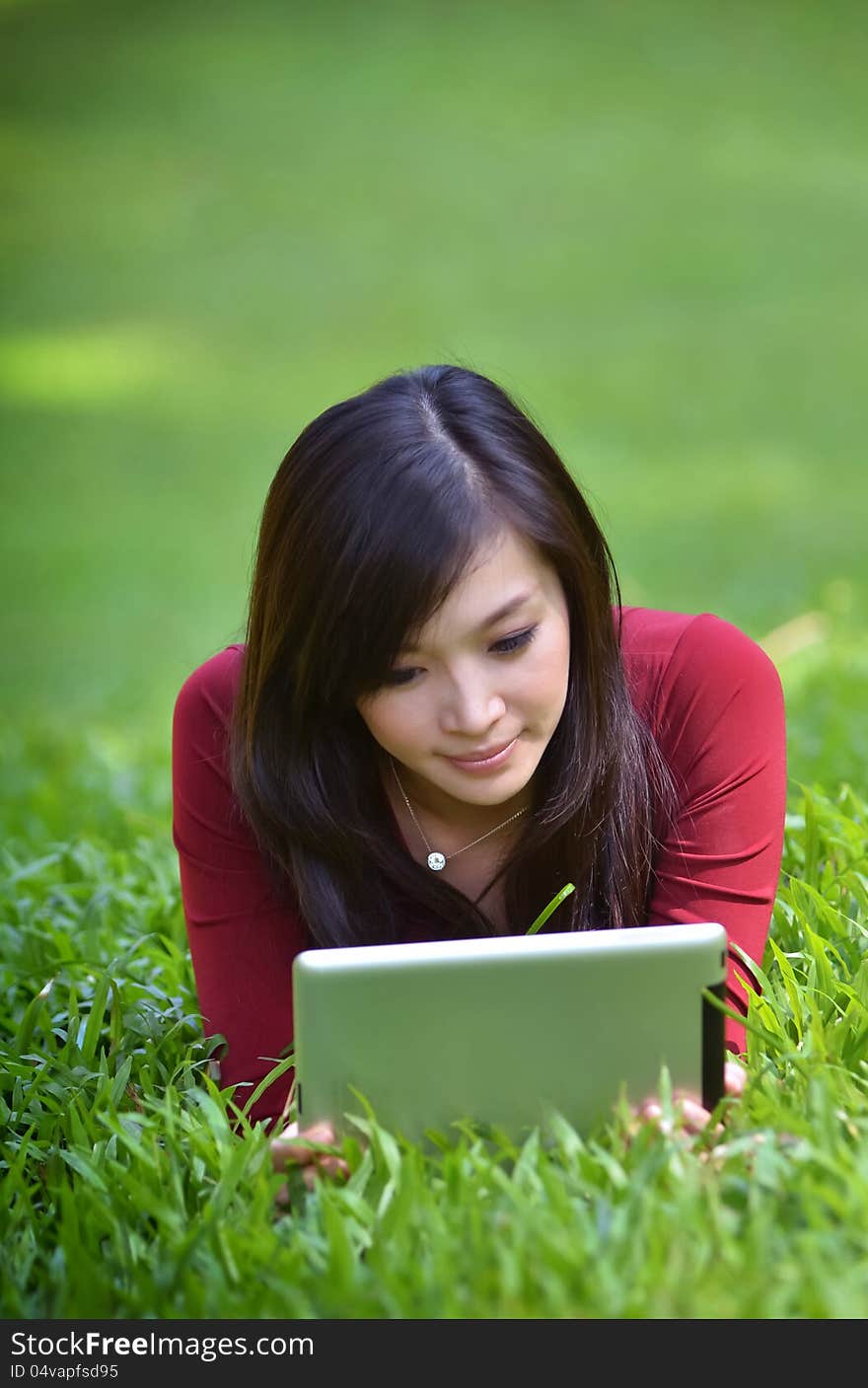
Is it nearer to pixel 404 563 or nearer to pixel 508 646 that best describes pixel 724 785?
pixel 508 646

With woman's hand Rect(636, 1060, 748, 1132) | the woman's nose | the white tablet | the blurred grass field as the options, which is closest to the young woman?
the woman's nose

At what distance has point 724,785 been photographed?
7.26ft

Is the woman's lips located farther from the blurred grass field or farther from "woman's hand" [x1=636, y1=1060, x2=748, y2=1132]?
the blurred grass field

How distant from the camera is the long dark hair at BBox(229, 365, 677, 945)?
1986mm

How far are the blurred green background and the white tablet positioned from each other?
493 cm

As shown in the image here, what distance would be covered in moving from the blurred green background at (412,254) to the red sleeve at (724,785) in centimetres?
435

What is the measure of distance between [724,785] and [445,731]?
43 cm

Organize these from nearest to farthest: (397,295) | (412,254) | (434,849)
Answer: (434,849) → (397,295) → (412,254)

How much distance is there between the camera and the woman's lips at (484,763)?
6.64 ft

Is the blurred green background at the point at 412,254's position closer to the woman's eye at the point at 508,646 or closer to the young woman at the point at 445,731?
the young woman at the point at 445,731

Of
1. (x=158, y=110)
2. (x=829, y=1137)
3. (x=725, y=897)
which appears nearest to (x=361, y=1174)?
(x=829, y=1137)

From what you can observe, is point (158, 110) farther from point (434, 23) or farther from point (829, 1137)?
point (829, 1137)

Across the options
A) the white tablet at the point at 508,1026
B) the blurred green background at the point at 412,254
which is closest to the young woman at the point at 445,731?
the white tablet at the point at 508,1026

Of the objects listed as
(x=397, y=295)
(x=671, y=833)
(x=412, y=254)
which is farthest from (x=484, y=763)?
(x=412, y=254)
